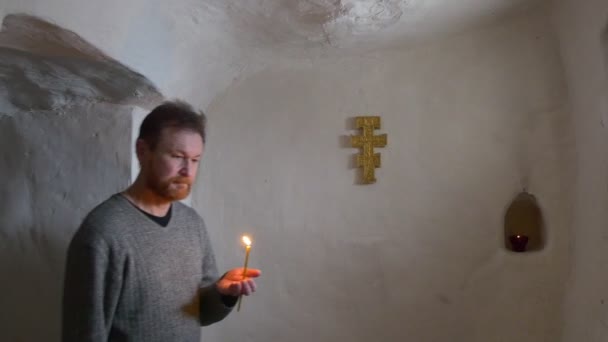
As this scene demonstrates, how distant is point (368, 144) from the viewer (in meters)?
2.09

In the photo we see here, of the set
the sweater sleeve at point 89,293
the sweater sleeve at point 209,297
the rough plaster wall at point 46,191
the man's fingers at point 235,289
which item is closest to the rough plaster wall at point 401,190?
the rough plaster wall at point 46,191

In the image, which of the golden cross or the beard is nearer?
the beard

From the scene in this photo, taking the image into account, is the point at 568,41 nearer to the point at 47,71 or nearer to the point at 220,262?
the point at 220,262

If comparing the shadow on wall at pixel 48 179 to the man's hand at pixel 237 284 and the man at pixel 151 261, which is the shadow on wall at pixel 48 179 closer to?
the man at pixel 151 261

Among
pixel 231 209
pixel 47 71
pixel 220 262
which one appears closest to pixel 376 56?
pixel 231 209

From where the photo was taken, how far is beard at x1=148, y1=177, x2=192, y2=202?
3.85 feet

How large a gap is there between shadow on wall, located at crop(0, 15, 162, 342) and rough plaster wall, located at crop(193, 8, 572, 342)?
0.57m

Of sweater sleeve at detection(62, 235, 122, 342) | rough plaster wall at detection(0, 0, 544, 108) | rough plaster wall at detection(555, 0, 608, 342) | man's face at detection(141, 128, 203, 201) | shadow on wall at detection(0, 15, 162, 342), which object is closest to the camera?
sweater sleeve at detection(62, 235, 122, 342)

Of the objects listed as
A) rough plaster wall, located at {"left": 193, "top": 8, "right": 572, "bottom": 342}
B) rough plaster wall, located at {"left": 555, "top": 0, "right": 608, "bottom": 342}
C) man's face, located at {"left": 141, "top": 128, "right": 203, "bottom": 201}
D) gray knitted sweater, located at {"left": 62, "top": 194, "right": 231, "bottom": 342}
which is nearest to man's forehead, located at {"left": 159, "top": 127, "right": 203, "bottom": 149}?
man's face, located at {"left": 141, "top": 128, "right": 203, "bottom": 201}

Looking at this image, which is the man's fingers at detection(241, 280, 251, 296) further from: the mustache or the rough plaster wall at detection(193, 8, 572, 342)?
the rough plaster wall at detection(193, 8, 572, 342)

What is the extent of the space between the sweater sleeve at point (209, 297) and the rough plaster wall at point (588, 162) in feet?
3.88

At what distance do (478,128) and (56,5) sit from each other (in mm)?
1585

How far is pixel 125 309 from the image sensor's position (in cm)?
112

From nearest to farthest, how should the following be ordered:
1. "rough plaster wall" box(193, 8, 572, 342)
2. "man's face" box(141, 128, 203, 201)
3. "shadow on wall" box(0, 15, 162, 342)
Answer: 1. "man's face" box(141, 128, 203, 201)
2. "shadow on wall" box(0, 15, 162, 342)
3. "rough plaster wall" box(193, 8, 572, 342)
